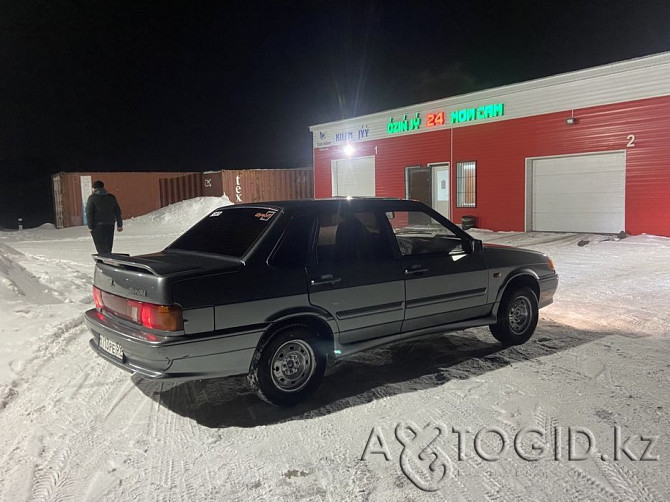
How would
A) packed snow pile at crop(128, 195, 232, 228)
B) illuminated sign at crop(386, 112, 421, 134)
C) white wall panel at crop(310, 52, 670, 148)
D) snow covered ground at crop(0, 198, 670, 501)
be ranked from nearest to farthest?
1. snow covered ground at crop(0, 198, 670, 501)
2. white wall panel at crop(310, 52, 670, 148)
3. illuminated sign at crop(386, 112, 421, 134)
4. packed snow pile at crop(128, 195, 232, 228)

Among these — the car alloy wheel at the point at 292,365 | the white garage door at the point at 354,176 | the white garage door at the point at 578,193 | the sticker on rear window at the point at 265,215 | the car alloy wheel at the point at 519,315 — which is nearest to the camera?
the car alloy wheel at the point at 292,365

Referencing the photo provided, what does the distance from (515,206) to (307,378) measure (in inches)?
598

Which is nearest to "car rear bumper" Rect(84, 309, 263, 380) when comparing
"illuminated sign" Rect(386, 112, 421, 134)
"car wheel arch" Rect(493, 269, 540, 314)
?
"car wheel arch" Rect(493, 269, 540, 314)

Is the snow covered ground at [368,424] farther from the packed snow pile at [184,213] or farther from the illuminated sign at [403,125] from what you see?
the packed snow pile at [184,213]

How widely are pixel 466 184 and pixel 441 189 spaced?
4.13ft

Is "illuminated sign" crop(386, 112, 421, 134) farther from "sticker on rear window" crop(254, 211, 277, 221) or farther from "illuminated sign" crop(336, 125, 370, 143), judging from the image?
"sticker on rear window" crop(254, 211, 277, 221)

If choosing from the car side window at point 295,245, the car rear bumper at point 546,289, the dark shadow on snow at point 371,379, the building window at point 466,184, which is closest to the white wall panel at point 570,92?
the building window at point 466,184

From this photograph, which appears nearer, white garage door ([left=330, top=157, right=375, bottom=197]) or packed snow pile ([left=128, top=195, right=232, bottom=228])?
packed snow pile ([left=128, top=195, right=232, bottom=228])

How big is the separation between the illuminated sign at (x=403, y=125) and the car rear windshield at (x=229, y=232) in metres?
17.2

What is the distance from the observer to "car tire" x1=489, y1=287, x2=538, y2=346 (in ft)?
18.5

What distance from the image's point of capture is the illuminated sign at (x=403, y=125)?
2123 centimetres

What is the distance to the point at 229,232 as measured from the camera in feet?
15.3

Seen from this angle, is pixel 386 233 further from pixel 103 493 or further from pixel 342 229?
pixel 103 493

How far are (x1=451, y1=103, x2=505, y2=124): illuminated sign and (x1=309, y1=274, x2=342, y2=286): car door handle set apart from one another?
15.6m
